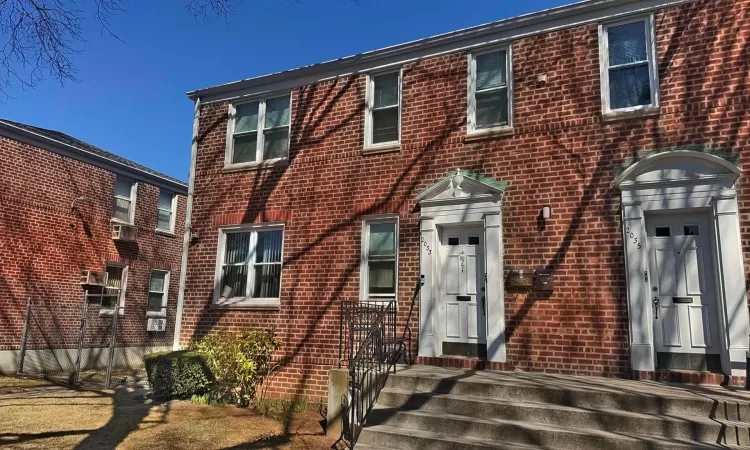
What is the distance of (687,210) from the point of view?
22.2ft

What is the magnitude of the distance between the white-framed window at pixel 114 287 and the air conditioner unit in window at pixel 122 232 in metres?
0.82

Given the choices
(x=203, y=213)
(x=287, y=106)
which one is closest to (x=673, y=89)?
(x=287, y=106)

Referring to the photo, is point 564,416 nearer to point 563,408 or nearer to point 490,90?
point 563,408

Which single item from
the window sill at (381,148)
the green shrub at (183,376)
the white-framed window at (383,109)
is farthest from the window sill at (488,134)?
the green shrub at (183,376)

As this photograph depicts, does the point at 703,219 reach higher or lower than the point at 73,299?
higher

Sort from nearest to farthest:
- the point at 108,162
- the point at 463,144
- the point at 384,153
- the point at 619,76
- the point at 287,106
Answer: the point at 619,76
the point at 463,144
the point at 384,153
the point at 287,106
the point at 108,162

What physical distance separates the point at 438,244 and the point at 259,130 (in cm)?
467

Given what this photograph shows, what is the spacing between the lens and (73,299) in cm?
1380

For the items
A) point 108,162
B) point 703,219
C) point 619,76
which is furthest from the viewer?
point 108,162

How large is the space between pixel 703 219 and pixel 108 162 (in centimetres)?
1519

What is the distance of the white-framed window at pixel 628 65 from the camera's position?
24.2ft

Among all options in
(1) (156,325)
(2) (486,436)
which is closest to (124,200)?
(1) (156,325)

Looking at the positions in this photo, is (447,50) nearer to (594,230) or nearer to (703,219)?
(594,230)

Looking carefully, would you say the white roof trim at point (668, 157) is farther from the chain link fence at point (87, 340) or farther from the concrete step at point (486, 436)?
the chain link fence at point (87, 340)
